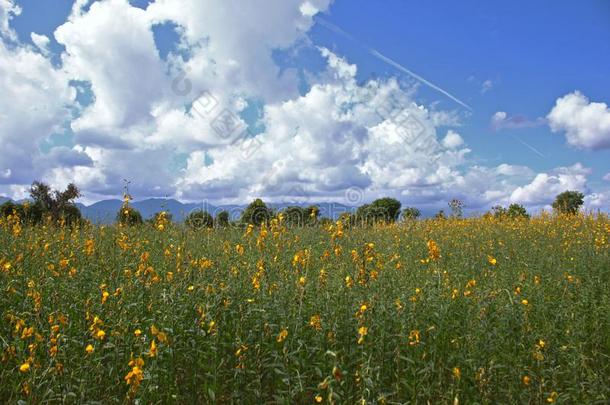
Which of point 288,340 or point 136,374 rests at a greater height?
point 136,374

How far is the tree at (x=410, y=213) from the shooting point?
12602 mm

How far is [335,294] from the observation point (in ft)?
12.6

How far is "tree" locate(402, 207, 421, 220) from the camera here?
41.3ft

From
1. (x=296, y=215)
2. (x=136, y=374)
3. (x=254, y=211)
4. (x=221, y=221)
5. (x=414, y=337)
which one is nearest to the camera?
(x=136, y=374)

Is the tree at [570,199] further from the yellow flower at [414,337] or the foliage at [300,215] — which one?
the yellow flower at [414,337]

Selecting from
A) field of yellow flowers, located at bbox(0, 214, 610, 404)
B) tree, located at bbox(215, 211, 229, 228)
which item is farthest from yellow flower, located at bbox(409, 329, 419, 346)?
tree, located at bbox(215, 211, 229, 228)

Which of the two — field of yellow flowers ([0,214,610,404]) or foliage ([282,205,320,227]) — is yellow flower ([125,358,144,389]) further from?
foliage ([282,205,320,227])

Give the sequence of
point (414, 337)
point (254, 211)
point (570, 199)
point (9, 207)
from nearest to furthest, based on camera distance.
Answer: point (414, 337) → point (254, 211) → point (9, 207) → point (570, 199)

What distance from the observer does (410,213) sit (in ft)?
43.7

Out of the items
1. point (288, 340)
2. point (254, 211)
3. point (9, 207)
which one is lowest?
point (288, 340)

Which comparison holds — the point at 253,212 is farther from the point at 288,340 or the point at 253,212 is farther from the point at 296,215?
the point at 288,340

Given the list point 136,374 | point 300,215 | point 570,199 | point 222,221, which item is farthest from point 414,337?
point 570,199

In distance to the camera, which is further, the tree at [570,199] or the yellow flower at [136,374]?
the tree at [570,199]

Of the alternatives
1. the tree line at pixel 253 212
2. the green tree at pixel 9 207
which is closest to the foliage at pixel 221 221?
the tree line at pixel 253 212
